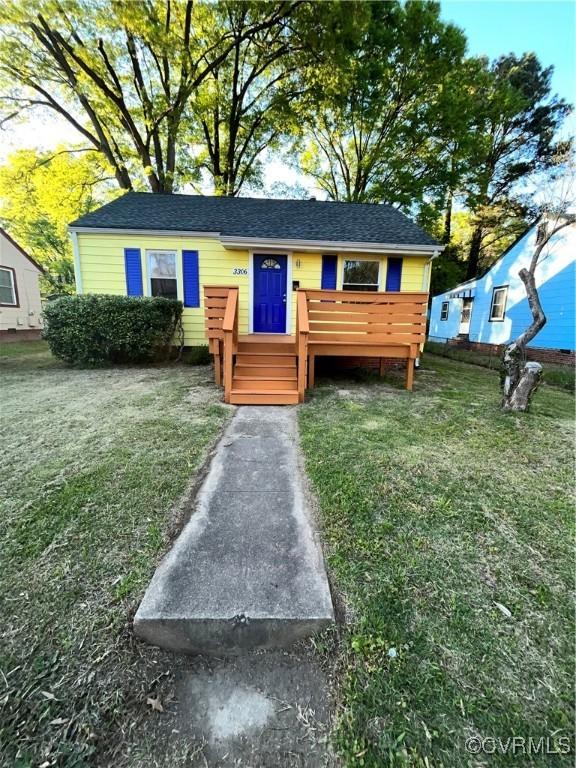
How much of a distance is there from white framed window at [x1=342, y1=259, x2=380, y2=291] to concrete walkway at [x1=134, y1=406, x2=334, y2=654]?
635 cm

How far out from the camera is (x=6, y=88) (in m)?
11.9

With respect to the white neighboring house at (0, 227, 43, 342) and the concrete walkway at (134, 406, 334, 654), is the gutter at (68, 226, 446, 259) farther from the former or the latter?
the white neighboring house at (0, 227, 43, 342)

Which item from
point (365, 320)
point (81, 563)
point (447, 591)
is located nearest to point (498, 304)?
point (365, 320)

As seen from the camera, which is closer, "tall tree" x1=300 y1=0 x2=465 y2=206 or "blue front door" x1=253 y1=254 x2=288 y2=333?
"blue front door" x1=253 y1=254 x2=288 y2=333

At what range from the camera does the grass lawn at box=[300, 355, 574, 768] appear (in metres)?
1.25

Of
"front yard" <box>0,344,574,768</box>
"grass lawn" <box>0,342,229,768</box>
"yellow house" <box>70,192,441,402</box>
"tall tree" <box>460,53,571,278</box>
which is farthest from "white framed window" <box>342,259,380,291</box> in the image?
"tall tree" <box>460,53,571,278</box>

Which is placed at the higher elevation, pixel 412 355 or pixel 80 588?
pixel 412 355

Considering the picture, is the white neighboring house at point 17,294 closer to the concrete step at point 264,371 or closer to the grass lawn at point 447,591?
the concrete step at point 264,371

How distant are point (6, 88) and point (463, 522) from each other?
736 inches

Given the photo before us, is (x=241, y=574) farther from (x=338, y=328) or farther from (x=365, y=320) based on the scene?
(x=365, y=320)

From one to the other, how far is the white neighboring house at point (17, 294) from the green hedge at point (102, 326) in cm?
652

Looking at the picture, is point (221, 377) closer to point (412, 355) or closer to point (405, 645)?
point (412, 355)

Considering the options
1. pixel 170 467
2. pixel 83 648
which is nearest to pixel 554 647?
pixel 83 648

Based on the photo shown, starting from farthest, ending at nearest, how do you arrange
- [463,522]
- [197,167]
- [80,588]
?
[197,167] → [463,522] → [80,588]
